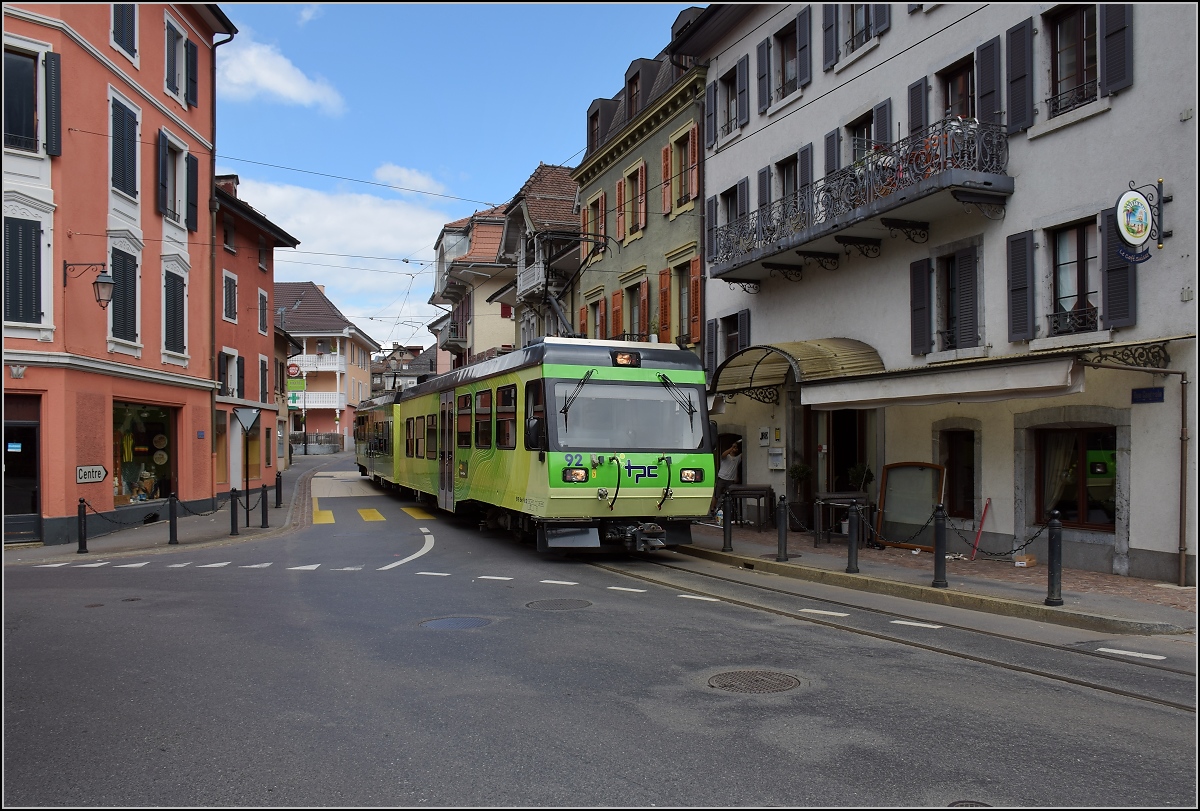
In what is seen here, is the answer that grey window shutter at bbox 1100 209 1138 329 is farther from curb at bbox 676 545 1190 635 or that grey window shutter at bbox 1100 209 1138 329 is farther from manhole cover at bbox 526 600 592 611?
manhole cover at bbox 526 600 592 611

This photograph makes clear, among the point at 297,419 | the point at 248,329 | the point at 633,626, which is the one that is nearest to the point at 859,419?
the point at 633,626

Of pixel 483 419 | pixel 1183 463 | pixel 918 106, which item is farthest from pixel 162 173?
pixel 1183 463

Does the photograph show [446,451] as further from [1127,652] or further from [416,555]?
[1127,652]

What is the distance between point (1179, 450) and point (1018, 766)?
26.2 feet

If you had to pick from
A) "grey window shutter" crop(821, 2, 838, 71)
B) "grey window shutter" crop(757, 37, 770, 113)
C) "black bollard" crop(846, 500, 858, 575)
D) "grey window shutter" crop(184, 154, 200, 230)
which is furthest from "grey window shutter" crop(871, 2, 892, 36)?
"grey window shutter" crop(184, 154, 200, 230)

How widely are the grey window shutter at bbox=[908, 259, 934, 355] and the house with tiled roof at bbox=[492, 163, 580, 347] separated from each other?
15513mm

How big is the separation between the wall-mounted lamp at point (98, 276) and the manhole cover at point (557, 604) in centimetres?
1198

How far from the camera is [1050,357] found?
1123cm

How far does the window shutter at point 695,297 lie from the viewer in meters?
23.3

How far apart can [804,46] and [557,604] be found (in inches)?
535

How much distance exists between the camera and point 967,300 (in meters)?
14.5

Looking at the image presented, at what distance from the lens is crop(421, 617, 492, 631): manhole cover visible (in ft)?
29.2

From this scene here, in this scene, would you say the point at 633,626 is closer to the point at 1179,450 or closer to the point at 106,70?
the point at 1179,450

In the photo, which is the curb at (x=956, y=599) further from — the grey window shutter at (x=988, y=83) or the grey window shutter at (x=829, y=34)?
the grey window shutter at (x=829, y=34)
